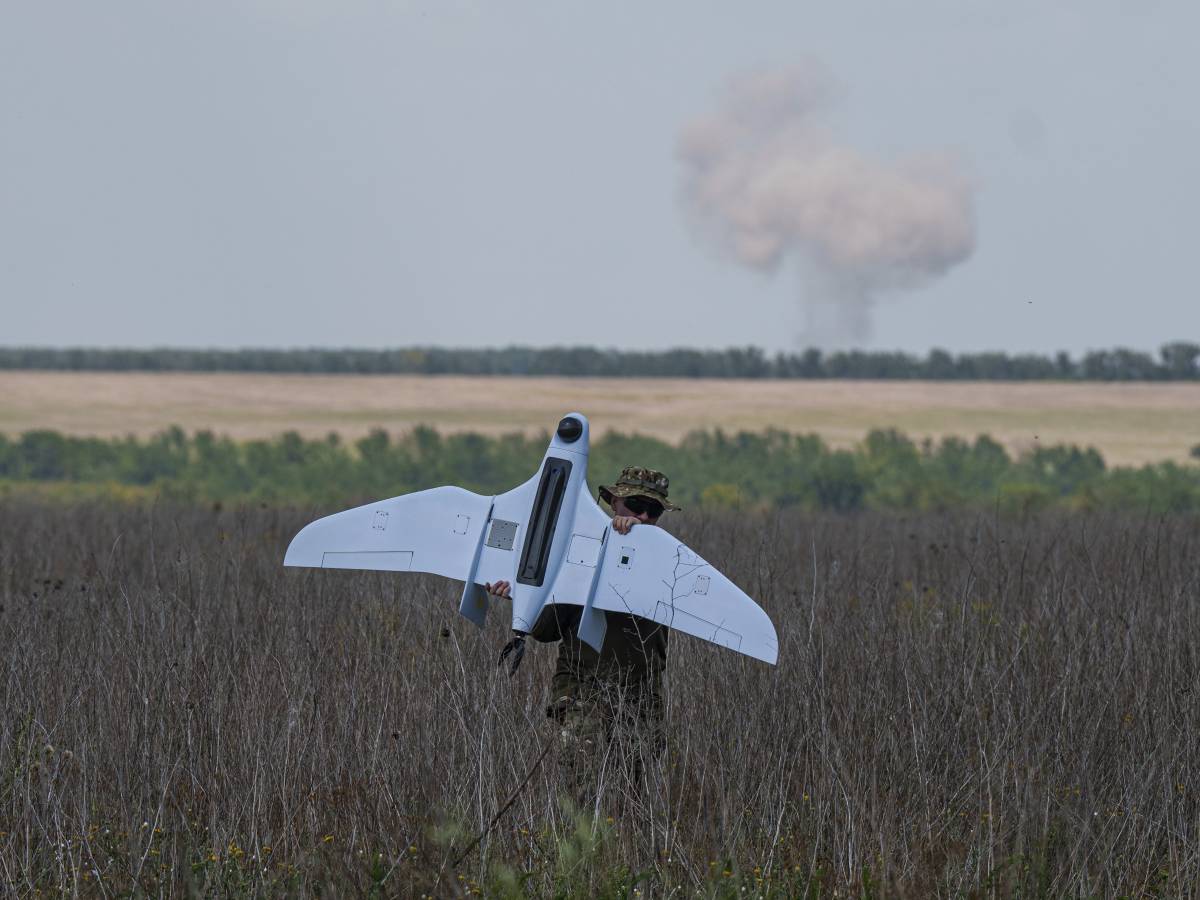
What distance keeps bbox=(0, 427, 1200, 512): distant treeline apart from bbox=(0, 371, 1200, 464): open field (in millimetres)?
2507

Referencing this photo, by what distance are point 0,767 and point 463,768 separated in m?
2.26

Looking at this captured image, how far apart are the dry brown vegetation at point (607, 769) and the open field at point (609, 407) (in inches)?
1995

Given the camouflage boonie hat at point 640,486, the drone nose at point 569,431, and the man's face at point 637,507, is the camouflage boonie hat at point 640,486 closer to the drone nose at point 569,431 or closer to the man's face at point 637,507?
the man's face at point 637,507

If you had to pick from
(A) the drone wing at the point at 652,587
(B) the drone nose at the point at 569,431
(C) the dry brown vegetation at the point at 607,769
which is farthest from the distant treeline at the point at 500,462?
(A) the drone wing at the point at 652,587

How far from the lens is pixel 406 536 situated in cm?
606

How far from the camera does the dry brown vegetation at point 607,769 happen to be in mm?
5316

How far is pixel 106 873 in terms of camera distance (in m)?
5.42

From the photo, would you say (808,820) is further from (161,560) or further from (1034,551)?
(1034,551)

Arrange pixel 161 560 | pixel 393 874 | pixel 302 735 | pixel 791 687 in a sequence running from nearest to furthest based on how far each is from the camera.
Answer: pixel 393 874 < pixel 302 735 < pixel 791 687 < pixel 161 560

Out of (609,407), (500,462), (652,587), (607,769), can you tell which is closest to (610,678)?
(607,769)

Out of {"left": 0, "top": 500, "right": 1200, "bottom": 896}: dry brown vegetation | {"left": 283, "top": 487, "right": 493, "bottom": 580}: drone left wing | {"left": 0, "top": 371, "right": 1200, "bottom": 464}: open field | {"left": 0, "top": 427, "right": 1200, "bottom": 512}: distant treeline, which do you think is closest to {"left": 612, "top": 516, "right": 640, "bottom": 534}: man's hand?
{"left": 283, "top": 487, "right": 493, "bottom": 580}: drone left wing

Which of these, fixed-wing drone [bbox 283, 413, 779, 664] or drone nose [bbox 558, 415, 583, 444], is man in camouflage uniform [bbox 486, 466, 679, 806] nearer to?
fixed-wing drone [bbox 283, 413, 779, 664]

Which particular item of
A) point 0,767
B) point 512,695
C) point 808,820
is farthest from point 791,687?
point 0,767

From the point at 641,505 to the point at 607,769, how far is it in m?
1.15
